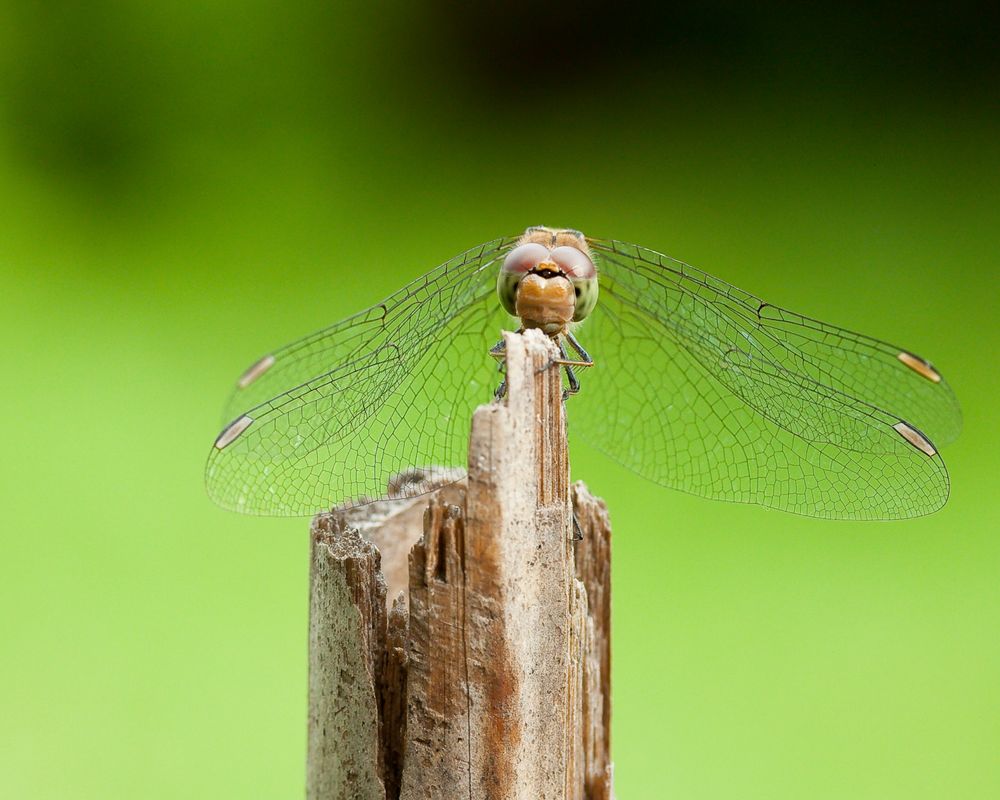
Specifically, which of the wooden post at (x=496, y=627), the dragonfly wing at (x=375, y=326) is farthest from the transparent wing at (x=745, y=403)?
the wooden post at (x=496, y=627)

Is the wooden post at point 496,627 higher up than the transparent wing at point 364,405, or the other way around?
the transparent wing at point 364,405

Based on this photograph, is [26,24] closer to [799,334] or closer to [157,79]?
[157,79]

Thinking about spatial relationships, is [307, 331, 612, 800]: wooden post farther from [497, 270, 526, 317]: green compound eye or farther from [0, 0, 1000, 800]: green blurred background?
[0, 0, 1000, 800]: green blurred background

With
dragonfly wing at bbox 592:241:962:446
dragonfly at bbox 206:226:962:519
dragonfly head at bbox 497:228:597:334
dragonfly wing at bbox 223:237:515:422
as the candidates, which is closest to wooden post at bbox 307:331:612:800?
dragonfly at bbox 206:226:962:519

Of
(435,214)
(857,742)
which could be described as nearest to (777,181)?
(435,214)

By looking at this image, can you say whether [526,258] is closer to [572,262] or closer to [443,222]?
[572,262]

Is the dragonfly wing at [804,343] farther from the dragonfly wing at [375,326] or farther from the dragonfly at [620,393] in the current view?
the dragonfly wing at [375,326]

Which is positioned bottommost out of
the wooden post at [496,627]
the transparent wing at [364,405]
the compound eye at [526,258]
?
the wooden post at [496,627]
